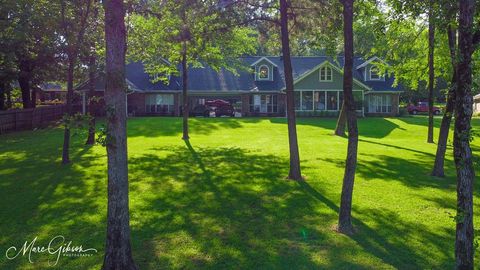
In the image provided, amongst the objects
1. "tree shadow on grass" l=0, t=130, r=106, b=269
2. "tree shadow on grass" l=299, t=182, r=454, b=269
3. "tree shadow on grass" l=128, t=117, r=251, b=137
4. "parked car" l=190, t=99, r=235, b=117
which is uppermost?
"parked car" l=190, t=99, r=235, b=117

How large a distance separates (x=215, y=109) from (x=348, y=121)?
105 feet

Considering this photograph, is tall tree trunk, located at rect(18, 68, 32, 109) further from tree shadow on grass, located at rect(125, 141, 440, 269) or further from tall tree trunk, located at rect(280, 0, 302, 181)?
tall tree trunk, located at rect(280, 0, 302, 181)

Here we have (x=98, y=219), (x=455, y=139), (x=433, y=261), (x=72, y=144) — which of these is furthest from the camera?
(x=72, y=144)

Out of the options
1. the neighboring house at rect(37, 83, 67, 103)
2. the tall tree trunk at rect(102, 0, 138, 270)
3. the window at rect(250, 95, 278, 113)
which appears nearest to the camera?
the tall tree trunk at rect(102, 0, 138, 270)

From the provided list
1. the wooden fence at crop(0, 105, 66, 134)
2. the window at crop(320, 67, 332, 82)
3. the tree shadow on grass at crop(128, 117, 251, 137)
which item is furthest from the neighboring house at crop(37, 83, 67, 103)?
the window at crop(320, 67, 332, 82)

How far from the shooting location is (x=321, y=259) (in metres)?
6.42

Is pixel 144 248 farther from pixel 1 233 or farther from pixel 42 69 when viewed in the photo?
pixel 42 69

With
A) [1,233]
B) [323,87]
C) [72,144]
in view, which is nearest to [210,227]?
[1,233]

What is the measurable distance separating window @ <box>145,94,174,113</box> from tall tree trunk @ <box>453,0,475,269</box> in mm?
36948

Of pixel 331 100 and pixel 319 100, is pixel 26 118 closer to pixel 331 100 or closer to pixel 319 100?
pixel 319 100

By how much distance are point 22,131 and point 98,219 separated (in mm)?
21351

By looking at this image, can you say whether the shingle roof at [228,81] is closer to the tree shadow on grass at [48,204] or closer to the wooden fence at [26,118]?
the wooden fence at [26,118]

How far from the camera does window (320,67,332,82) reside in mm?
40031

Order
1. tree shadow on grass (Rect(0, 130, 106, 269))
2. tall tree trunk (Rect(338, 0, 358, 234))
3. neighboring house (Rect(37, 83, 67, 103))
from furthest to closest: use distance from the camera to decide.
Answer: neighboring house (Rect(37, 83, 67, 103)) < tall tree trunk (Rect(338, 0, 358, 234)) < tree shadow on grass (Rect(0, 130, 106, 269))
